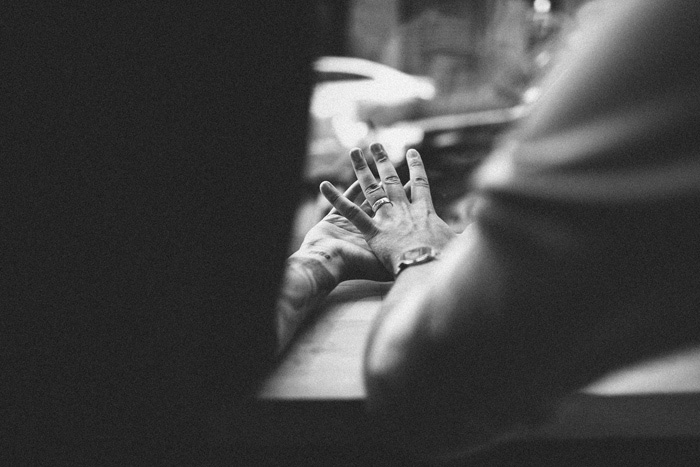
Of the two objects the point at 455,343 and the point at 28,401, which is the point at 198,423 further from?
the point at 455,343

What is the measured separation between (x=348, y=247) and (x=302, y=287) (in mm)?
194

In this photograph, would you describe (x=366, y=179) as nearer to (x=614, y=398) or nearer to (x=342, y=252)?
(x=342, y=252)

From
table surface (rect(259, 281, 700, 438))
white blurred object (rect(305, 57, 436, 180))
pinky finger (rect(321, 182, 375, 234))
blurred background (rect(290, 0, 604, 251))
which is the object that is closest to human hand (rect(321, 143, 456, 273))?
pinky finger (rect(321, 182, 375, 234))

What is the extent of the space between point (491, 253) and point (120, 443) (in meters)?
0.55

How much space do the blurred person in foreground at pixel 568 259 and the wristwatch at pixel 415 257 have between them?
26 centimetres

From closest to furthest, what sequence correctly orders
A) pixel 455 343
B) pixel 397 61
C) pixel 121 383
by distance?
pixel 455 343, pixel 121 383, pixel 397 61

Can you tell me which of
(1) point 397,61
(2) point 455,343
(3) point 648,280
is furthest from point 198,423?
(1) point 397,61

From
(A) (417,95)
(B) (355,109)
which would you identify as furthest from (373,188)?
(A) (417,95)

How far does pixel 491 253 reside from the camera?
0.64 m

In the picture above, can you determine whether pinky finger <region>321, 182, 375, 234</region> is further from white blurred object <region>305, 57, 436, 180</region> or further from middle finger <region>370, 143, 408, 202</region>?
white blurred object <region>305, 57, 436, 180</region>

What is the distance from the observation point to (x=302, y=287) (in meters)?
1.11

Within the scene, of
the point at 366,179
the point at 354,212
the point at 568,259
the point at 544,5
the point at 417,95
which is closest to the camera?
the point at 568,259

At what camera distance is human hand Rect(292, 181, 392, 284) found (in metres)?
1.25

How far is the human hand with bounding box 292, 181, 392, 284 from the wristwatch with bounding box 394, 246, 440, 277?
196 millimetres
